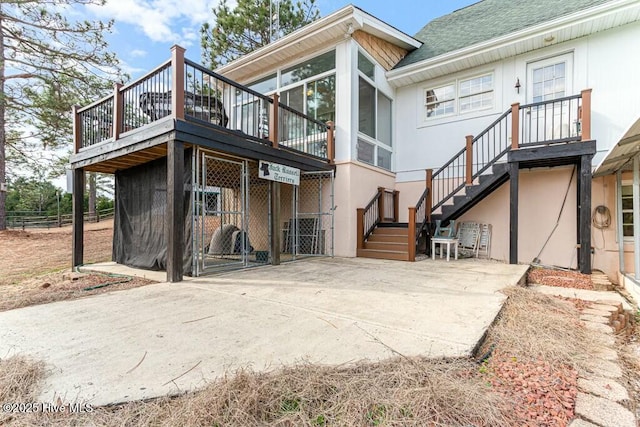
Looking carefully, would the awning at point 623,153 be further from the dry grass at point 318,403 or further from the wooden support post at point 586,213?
the dry grass at point 318,403

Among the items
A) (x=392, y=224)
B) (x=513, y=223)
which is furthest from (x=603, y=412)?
(x=392, y=224)

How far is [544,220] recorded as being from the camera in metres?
6.81

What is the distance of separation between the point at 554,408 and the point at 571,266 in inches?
258

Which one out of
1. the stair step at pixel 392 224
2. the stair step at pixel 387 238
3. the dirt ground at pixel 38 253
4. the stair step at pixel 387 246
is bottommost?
the dirt ground at pixel 38 253

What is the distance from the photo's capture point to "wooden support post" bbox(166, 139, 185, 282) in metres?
4.32

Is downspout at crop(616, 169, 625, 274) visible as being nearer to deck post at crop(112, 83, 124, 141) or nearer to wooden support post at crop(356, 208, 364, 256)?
wooden support post at crop(356, 208, 364, 256)

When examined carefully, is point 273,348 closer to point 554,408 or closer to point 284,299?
point 284,299

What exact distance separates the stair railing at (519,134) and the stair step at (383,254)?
5.03 ft

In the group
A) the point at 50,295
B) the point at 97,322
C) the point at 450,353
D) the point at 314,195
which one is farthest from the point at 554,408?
the point at 314,195

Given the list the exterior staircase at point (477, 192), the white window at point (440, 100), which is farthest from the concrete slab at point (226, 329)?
the white window at point (440, 100)

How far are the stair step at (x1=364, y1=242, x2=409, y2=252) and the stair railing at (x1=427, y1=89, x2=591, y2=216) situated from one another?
51.0 inches

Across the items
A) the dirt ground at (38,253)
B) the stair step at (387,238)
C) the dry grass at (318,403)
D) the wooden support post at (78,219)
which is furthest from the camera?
the stair step at (387,238)

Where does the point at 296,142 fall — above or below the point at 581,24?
below

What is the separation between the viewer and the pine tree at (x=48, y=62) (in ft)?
33.6
